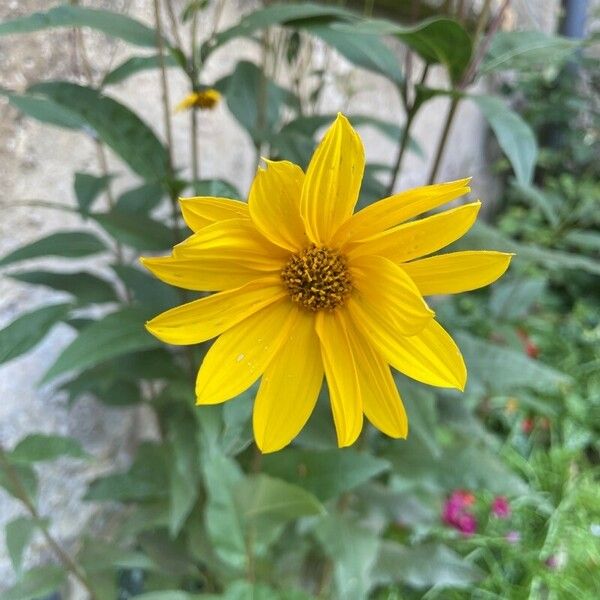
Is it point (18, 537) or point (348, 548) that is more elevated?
point (18, 537)

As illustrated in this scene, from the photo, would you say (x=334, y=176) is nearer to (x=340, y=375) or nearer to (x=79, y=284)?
(x=340, y=375)

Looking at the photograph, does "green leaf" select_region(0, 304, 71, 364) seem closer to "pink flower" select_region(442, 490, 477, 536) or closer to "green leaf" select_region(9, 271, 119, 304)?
"green leaf" select_region(9, 271, 119, 304)

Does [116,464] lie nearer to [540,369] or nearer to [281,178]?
[540,369]

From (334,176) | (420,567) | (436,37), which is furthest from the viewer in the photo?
(420,567)

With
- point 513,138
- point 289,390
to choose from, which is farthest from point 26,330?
point 513,138

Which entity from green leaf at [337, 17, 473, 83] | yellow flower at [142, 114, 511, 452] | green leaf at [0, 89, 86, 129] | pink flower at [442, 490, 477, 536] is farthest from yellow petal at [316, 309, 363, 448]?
pink flower at [442, 490, 477, 536]

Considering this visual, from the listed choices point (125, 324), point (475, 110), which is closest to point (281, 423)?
point (125, 324)
